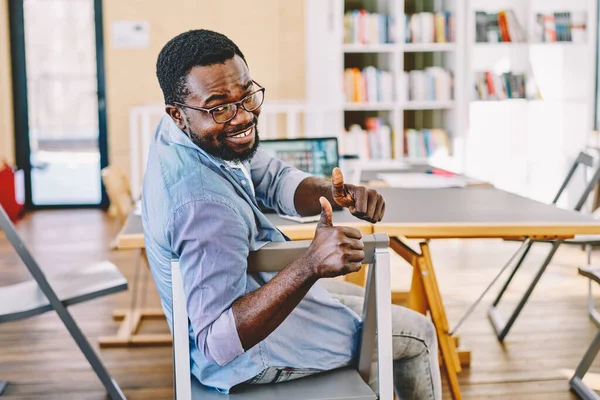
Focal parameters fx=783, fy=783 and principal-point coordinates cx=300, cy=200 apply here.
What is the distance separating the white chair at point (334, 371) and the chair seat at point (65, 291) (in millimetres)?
1055

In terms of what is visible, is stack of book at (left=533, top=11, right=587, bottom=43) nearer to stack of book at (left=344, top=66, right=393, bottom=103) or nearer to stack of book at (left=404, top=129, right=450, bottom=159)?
stack of book at (left=404, top=129, right=450, bottom=159)

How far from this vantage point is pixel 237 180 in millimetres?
1569

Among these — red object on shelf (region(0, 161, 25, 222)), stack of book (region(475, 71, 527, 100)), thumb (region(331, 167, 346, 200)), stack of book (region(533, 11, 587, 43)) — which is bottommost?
red object on shelf (region(0, 161, 25, 222))

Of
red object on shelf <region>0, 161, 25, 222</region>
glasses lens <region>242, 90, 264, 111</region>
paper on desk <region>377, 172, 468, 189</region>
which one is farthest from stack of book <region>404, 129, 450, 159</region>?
glasses lens <region>242, 90, 264, 111</region>

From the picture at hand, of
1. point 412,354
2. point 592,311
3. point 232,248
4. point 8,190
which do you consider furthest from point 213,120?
point 8,190

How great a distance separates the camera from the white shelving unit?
589 cm

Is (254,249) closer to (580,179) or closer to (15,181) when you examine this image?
(580,179)

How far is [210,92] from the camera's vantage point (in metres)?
1.48

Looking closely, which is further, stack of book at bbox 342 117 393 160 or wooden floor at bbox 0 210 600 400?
stack of book at bbox 342 117 393 160

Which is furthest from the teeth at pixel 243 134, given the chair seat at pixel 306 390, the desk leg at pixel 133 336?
the desk leg at pixel 133 336

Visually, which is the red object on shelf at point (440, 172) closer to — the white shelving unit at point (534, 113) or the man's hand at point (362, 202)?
the man's hand at point (362, 202)

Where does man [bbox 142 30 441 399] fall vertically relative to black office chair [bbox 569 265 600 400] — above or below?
above

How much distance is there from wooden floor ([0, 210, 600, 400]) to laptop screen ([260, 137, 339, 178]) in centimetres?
95

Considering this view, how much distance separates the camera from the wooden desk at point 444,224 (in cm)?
230
